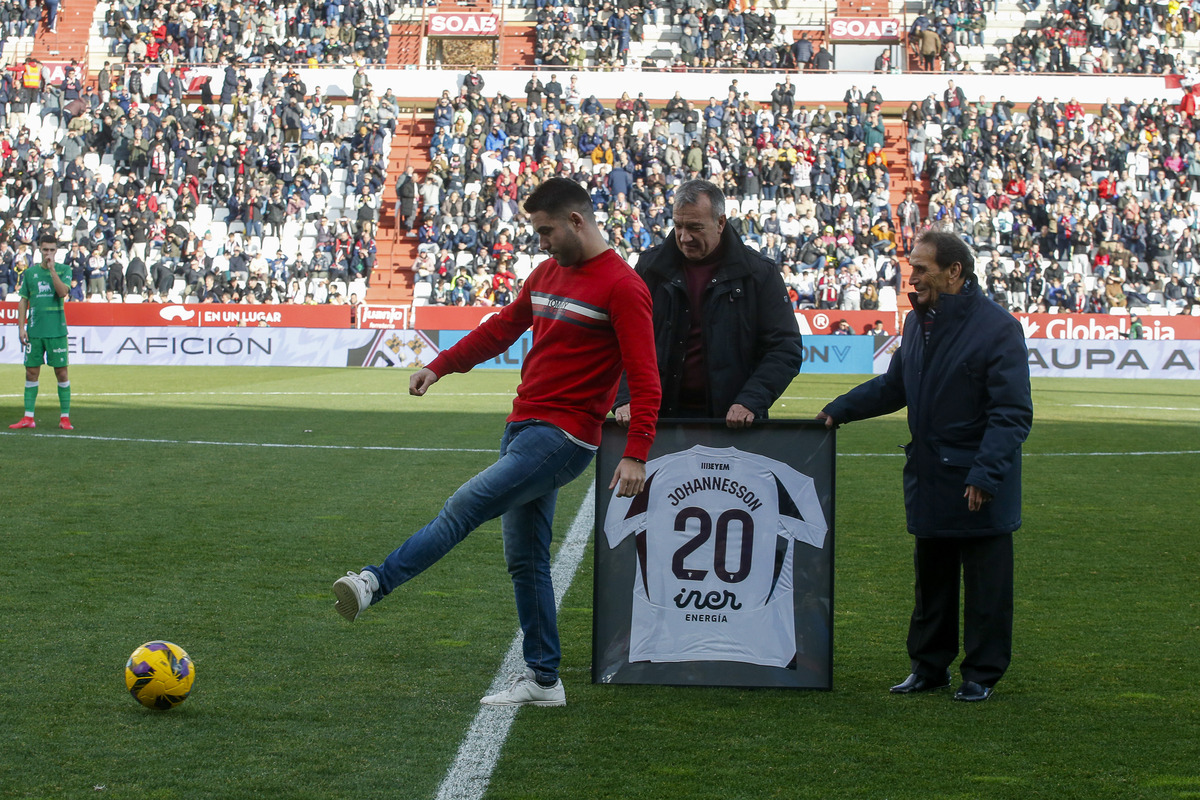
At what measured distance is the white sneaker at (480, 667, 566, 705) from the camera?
4801mm

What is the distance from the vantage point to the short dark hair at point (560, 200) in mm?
4555

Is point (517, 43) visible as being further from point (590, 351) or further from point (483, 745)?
point (483, 745)

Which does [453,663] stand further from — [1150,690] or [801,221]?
[801,221]

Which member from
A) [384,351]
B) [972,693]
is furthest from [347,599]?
[384,351]

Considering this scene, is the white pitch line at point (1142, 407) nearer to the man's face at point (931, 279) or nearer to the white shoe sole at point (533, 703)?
the man's face at point (931, 279)

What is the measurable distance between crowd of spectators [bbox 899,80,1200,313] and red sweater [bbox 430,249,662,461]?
2831 centimetres

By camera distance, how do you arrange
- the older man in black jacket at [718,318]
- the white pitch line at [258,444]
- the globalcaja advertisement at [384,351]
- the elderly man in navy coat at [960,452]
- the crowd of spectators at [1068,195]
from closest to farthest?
the elderly man in navy coat at [960,452] → the older man in black jacket at [718,318] → the white pitch line at [258,444] → the globalcaja advertisement at [384,351] → the crowd of spectators at [1068,195]

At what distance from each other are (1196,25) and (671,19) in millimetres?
16422

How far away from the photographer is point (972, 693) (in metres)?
5.04

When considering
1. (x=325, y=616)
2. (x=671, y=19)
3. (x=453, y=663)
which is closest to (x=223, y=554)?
(x=325, y=616)

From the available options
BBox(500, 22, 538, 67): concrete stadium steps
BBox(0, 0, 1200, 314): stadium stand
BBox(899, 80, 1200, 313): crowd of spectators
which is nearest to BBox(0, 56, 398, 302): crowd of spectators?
BBox(0, 0, 1200, 314): stadium stand

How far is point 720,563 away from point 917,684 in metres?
0.88

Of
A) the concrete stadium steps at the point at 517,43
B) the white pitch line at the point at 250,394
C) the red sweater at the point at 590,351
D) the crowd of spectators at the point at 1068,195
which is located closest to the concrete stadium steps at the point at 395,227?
the concrete stadium steps at the point at 517,43

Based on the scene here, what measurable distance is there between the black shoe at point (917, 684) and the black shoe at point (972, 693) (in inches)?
6.3
